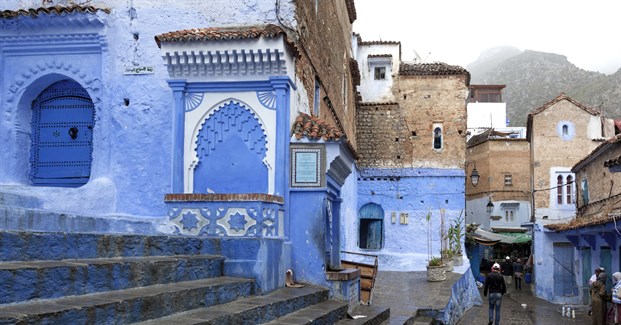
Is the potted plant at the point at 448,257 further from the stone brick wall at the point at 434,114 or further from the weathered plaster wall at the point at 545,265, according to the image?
the weathered plaster wall at the point at 545,265

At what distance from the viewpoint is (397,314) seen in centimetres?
1195

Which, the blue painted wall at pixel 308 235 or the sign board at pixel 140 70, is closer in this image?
the blue painted wall at pixel 308 235

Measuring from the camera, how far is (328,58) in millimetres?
17000

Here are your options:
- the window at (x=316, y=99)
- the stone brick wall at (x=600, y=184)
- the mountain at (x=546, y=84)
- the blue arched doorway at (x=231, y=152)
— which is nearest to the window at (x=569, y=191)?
the stone brick wall at (x=600, y=184)

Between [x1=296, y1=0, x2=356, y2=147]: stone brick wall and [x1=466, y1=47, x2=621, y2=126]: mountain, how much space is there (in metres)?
48.3

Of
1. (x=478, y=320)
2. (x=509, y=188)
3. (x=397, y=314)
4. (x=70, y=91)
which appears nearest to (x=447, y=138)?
(x=478, y=320)

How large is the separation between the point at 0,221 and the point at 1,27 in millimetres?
6107

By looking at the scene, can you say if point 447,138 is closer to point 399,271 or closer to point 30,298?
point 399,271

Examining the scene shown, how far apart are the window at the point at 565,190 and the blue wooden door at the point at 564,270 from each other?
2386mm

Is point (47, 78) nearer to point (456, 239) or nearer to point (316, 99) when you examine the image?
point (316, 99)

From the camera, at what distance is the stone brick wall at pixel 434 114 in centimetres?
2534

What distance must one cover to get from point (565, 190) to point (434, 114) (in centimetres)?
896

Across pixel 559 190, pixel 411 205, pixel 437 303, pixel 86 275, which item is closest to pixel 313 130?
pixel 86 275

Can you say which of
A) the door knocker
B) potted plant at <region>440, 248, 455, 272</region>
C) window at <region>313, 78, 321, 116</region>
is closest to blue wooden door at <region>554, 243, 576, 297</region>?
potted plant at <region>440, 248, 455, 272</region>
